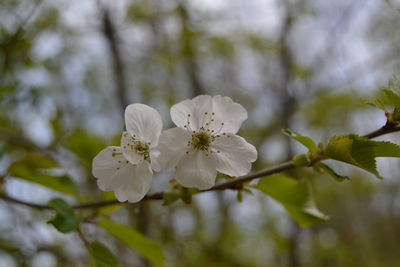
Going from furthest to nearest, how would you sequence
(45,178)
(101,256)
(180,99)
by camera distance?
(180,99) → (45,178) → (101,256)

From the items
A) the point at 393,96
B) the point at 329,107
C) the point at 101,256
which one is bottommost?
the point at 101,256

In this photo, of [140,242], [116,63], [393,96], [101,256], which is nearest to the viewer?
[393,96]

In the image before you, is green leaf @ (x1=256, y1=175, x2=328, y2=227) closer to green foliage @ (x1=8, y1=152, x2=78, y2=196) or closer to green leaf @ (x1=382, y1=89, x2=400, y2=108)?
green leaf @ (x1=382, y1=89, x2=400, y2=108)

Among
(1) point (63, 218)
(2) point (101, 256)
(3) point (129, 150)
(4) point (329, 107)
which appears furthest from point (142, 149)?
(4) point (329, 107)

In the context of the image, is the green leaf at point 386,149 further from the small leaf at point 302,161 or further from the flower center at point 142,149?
the flower center at point 142,149

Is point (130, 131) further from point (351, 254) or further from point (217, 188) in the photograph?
point (351, 254)

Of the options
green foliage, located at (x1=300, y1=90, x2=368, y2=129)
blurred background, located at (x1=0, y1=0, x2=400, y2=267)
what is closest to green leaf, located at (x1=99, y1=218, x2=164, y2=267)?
blurred background, located at (x1=0, y1=0, x2=400, y2=267)

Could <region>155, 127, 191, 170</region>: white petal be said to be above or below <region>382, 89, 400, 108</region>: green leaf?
below

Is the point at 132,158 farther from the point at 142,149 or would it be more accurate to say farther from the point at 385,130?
the point at 385,130
